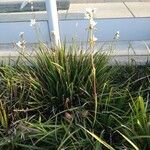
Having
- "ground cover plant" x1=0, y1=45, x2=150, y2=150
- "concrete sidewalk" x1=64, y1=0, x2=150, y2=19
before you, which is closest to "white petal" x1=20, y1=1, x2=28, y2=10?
"concrete sidewalk" x1=64, y1=0, x2=150, y2=19

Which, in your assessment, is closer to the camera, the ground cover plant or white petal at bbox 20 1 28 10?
the ground cover plant

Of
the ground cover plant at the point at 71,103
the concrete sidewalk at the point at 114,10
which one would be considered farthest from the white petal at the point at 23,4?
the ground cover plant at the point at 71,103

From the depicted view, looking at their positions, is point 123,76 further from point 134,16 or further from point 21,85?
point 134,16

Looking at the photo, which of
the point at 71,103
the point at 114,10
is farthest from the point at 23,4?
the point at 71,103

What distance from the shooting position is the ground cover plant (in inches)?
124

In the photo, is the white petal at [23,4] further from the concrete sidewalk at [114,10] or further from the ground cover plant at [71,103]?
the ground cover plant at [71,103]

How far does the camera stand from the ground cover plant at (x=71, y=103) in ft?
10.3

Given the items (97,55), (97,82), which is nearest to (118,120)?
(97,82)

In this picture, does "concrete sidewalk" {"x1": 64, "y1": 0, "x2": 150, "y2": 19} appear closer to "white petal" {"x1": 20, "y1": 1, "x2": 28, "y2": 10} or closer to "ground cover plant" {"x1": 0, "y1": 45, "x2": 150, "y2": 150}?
"white petal" {"x1": 20, "y1": 1, "x2": 28, "y2": 10}

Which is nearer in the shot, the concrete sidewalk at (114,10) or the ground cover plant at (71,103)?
the ground cover plant at (71,103)

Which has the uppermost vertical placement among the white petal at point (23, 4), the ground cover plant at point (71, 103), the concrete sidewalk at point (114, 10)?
the white petal at point (23, 4)

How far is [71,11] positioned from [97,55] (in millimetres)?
1821

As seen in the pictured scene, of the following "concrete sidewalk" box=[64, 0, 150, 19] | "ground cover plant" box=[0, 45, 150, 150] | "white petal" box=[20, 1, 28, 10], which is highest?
"white petal" box=[20, 1, 28, 10]

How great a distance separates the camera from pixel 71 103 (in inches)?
146
